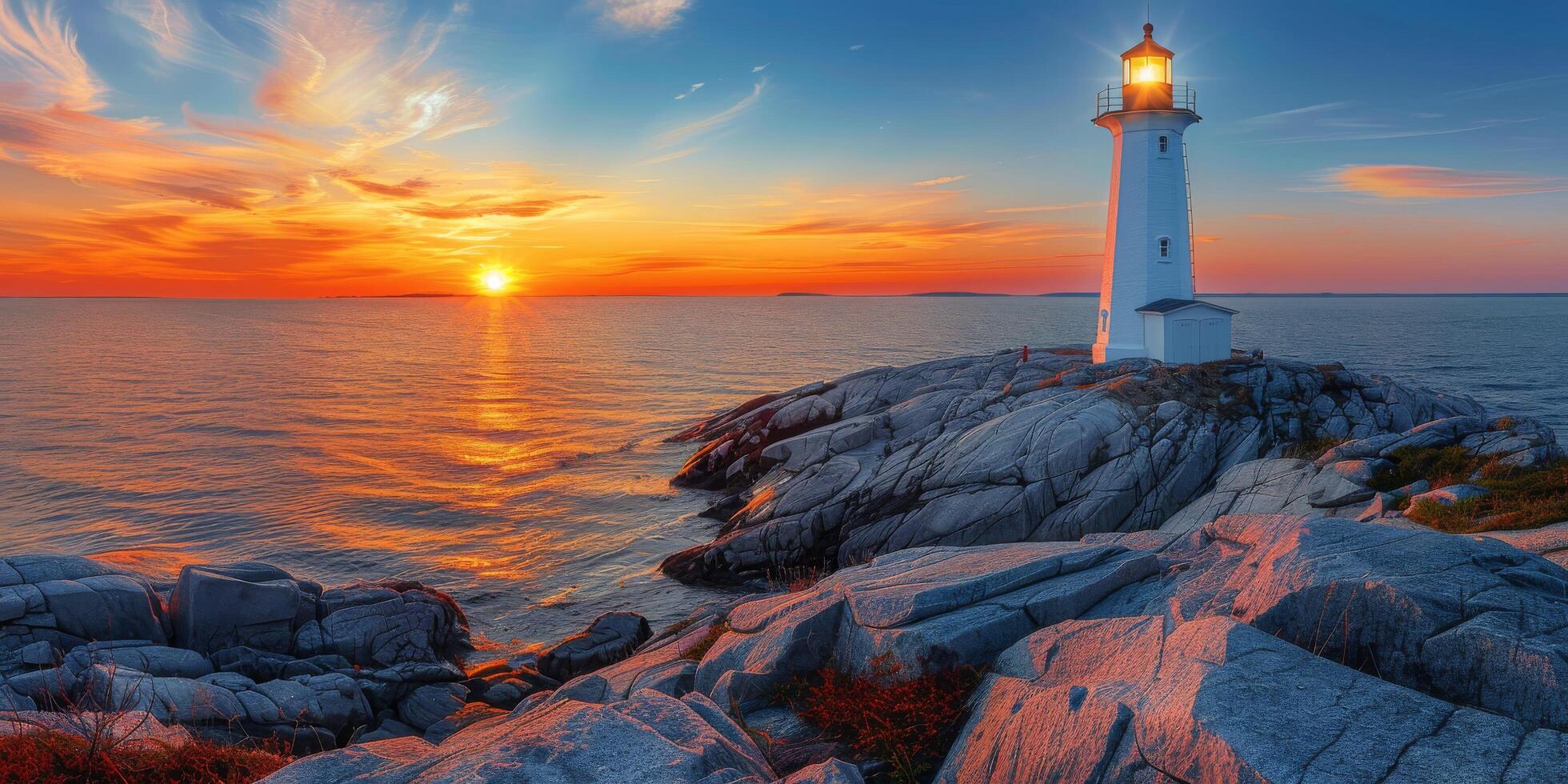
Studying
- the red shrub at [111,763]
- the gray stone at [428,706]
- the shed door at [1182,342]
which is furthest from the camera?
the shed door at [1182,342]

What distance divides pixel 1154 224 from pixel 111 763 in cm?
4100

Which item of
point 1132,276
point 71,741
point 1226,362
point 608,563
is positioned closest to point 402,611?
point 608,563

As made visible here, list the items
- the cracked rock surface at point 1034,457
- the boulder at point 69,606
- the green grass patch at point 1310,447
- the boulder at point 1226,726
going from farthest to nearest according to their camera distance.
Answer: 1. the green grass patch at point 1310,447
2. the cracked rock surface at point 1034,457
3. the boulder at point 69,606
4. the boulder at point 1226,726

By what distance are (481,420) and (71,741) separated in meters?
48.4

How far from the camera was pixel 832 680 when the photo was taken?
377 inches

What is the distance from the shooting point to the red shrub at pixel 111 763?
7.76 metres

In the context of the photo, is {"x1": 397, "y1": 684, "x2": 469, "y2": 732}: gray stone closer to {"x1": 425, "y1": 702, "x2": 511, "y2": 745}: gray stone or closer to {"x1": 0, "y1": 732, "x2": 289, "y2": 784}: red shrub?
{"x1": 425, "y1": 702, "x2": 511, "y2": 745}: gray stone

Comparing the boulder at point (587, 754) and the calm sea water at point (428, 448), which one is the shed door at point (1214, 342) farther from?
the boulder at point (587, 754)

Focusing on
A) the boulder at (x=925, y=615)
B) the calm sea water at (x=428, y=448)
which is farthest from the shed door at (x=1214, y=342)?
the boulder at (x=925, y=615)

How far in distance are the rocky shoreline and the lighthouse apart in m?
10.5

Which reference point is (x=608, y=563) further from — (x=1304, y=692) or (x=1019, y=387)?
(x=1304, y=692)

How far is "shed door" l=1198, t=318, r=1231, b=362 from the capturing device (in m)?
38.5

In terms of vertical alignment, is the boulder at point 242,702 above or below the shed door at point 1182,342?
below

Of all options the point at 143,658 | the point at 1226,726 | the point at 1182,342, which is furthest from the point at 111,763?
the point at 1182,342
